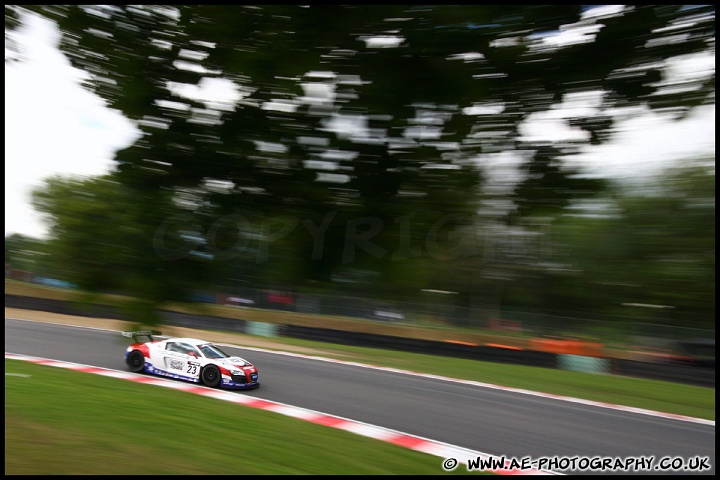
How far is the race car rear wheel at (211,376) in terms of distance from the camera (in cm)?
1014

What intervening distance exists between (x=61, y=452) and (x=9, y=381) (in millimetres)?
5065

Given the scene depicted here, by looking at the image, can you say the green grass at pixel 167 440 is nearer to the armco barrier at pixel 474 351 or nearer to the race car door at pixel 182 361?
the race car door at pixel 182 361

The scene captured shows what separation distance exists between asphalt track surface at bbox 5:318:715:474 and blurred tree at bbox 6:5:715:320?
584 cm

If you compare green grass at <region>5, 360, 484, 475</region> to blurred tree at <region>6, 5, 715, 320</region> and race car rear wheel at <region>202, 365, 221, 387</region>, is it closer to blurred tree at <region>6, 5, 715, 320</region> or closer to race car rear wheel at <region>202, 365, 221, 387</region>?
race car rear wheel at <region>202, 365, 221, 387</region>

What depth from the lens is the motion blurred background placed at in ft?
7.06

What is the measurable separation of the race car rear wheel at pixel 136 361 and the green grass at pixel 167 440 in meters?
2.12

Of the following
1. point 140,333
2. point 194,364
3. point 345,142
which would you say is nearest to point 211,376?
point 194,364

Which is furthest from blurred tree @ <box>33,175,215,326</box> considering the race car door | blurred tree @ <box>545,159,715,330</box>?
the race car door

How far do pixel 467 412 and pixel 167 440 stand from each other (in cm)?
570

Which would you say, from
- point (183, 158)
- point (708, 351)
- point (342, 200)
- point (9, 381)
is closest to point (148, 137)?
point (183, 158)

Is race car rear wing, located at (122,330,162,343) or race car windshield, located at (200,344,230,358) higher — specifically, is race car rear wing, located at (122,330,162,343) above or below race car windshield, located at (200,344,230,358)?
above

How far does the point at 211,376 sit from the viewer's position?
10.2 m

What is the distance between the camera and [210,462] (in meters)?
5.13

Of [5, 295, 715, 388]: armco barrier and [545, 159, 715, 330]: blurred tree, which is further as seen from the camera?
[5, 295, 715, 388]: armco barrier
